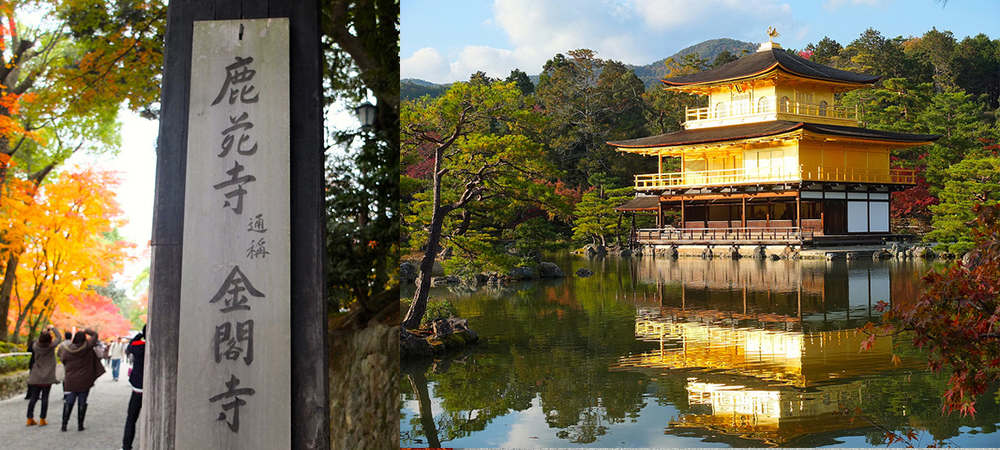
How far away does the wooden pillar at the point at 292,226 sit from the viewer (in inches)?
65.8

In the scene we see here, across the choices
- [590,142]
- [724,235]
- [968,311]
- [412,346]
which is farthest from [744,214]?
[968,311]

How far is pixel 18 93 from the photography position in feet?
8.99

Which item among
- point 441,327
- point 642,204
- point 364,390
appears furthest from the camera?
point 642,204

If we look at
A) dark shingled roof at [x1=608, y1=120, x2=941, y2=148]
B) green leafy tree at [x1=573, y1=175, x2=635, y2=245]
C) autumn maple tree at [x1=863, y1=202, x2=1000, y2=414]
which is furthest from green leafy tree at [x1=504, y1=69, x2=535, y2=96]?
autumn maple tree at [x1=863, y1=202, x2=1000, y2=414]

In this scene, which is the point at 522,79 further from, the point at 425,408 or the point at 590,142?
the point at 425,408

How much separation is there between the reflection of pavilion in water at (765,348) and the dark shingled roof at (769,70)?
17.9ft

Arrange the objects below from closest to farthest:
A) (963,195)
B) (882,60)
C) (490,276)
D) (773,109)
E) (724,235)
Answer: (490,276), (963,195), (724,235), (773,109), (882,60)

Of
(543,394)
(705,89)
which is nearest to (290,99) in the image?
(543,394)

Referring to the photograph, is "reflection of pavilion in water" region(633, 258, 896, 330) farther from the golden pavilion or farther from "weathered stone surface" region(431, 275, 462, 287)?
"weathered stone surface" region(431, 275, 462, 287)

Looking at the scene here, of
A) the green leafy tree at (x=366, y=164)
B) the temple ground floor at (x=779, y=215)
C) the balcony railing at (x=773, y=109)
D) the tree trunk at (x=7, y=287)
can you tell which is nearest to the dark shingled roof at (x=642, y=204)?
the temple ground floor at (x=779, y=215)

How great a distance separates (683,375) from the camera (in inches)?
255

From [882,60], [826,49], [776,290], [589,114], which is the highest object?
[826,49]

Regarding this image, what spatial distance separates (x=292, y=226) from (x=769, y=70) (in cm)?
1517

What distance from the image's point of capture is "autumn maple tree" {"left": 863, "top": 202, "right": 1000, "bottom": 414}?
87.9 inches
